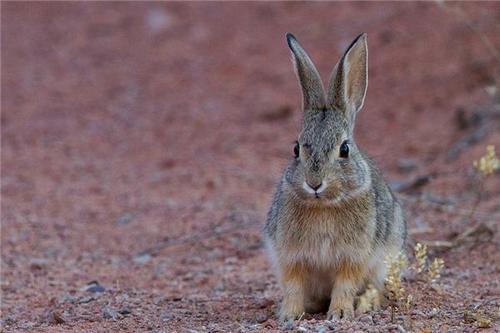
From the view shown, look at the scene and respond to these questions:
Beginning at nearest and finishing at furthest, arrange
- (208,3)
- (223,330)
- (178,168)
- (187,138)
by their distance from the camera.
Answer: (223,330) → (178,168) → (187,138) → (208,3)

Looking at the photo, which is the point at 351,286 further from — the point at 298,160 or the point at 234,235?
→ the point at 234,235

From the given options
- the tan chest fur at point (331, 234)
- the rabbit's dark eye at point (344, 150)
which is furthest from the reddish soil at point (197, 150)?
the rabbit's dark eye at point (344, 150)

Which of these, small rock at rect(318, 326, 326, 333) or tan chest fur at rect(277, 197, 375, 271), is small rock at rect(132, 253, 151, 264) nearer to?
tan chest fur at rect(277, 197, 375, 271)

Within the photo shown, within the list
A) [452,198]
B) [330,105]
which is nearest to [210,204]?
[452,198]

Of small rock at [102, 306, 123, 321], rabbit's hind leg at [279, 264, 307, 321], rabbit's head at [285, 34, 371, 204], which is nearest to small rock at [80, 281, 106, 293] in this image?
small rock at [102, 306, 123, 321]

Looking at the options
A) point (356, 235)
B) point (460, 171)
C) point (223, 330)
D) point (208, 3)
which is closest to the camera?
point (223, 330)

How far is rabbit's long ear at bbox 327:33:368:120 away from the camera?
6.14 metres

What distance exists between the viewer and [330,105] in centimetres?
615

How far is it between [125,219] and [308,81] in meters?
3.68

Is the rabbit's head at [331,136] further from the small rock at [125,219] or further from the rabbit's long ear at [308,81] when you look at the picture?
the small rock at [125,219]

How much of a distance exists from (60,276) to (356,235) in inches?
103

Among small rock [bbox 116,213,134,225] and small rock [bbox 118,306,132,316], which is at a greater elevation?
small rock [bbox 116,213,134,225]

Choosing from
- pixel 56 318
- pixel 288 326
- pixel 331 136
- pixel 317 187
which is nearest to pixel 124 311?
pixel 56 318

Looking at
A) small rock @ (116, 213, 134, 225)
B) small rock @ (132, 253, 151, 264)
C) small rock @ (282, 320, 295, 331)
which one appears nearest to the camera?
small rock @ (282, 320, 295, 331)
